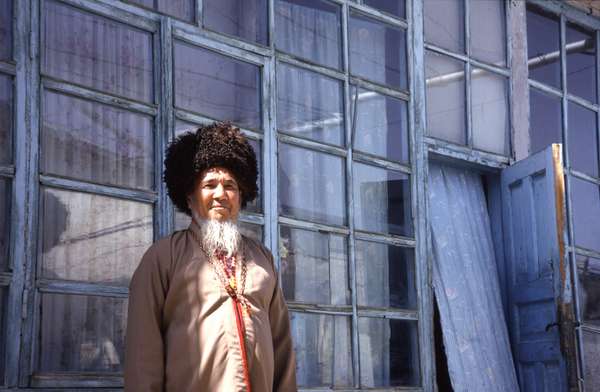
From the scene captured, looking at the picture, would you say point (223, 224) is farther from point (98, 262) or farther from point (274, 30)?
point (274, 30)

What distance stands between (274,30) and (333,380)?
1846 millimetres

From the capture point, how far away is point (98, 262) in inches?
162

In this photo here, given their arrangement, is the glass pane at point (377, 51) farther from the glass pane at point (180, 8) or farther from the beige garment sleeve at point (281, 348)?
the beige garment sleeve at point (281, 348)

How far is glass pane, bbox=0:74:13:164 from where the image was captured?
3.86 metres

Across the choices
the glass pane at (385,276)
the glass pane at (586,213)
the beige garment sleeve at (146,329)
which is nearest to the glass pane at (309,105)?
the glass pane at (385,276)

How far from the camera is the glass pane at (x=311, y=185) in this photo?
514 centimetres

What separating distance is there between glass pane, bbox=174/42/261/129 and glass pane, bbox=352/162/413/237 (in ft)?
2.72

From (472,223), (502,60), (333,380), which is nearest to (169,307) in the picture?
(333,380)

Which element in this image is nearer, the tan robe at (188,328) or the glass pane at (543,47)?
the tan robe at (188,328)

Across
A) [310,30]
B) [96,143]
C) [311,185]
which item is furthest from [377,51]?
[96,143]

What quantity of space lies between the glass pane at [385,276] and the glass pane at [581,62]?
2.44 m

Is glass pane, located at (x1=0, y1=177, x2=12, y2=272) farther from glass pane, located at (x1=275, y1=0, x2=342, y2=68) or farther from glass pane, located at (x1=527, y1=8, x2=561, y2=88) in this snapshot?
glass pane, located at (x1=527, y1=8, x2=561, y2=88)

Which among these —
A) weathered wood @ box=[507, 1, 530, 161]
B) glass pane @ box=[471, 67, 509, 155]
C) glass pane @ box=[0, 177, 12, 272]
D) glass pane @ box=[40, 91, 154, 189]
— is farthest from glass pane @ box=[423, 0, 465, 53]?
glass pane @ box=[0, 177, 12, 272]

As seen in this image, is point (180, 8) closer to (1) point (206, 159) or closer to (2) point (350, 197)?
(1) point (206, 159)
